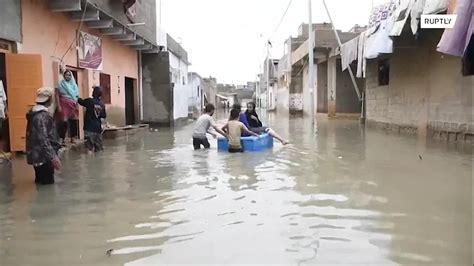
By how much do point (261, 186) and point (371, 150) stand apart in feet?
15.8

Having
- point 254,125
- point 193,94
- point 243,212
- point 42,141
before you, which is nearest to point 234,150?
point 254,125

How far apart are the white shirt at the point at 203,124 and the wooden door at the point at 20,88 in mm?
3364

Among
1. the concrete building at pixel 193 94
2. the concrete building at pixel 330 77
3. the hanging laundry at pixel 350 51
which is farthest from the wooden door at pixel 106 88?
the concrete building at pixel 193 94

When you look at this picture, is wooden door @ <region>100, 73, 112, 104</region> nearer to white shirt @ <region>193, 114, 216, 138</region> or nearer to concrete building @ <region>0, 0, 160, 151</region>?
concrete building @ <region>0, 0, 160, 151</region>

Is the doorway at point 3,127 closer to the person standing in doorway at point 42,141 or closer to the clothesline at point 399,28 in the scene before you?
the person standing in doorway at point 42,141

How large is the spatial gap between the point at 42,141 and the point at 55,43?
5283 millimetres

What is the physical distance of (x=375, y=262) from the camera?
3.41m

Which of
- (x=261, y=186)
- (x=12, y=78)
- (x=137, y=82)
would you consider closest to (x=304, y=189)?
(x=261, y=186)

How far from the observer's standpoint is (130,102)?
19250mm

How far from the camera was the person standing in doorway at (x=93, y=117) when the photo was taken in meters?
10.1

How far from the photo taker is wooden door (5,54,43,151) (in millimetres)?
8875

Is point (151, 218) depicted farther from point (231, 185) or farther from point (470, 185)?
point (470, 185)

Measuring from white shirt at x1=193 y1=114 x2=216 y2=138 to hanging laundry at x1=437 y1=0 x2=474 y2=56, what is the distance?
4.96 metres

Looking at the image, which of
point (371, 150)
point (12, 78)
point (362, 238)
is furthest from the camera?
point (371, 150)
